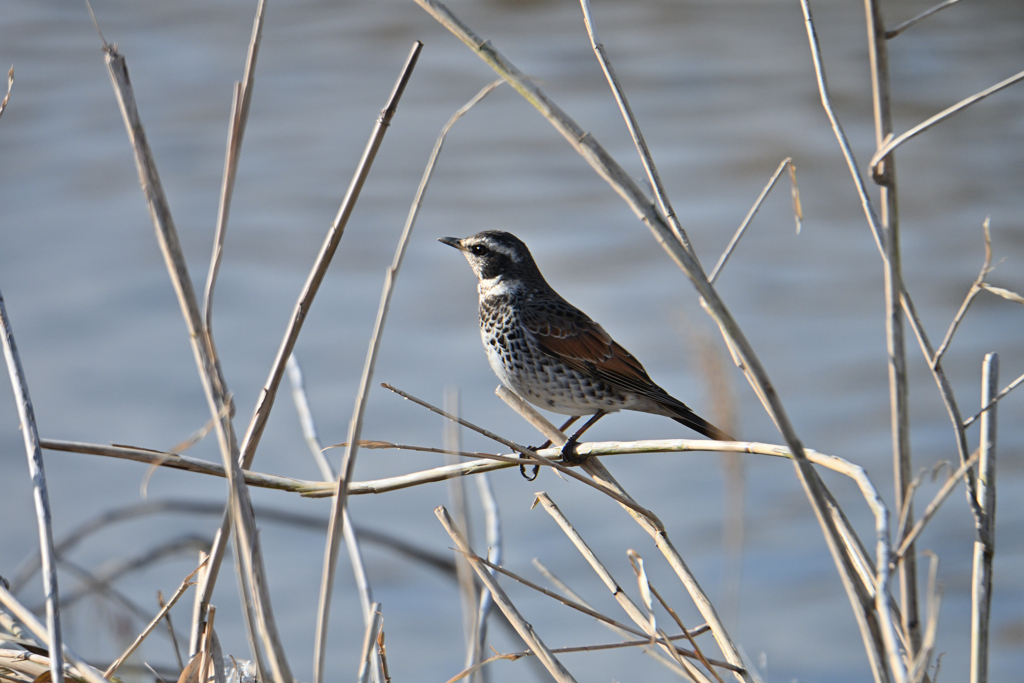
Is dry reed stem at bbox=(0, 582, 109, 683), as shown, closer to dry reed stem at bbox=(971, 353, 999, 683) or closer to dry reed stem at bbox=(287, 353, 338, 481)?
dry reed stem at bbox=(287, 353, 338, 481)

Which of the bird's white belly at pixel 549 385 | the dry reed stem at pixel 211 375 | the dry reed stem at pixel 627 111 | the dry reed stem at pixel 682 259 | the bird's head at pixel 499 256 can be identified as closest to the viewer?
the dry reed stem at pixel 682 259

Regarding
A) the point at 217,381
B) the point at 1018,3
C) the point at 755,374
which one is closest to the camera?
the point at 755,374

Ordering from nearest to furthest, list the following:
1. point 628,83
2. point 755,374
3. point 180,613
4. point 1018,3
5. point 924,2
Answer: point 755,374
point 180,613
point 924,2
point 628,83
point 1018,3

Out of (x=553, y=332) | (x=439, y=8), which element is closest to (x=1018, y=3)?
(x=553, y=332)

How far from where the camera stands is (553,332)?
3.91m

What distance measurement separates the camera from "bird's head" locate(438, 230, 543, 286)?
4246mm

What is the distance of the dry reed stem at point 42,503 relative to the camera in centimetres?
172

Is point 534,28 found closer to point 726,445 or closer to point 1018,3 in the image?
point 1018,3

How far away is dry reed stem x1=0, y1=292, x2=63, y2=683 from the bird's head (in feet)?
8.00

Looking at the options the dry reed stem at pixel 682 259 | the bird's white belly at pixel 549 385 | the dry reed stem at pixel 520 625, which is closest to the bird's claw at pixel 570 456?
the dry reed stem at pixel 520 625

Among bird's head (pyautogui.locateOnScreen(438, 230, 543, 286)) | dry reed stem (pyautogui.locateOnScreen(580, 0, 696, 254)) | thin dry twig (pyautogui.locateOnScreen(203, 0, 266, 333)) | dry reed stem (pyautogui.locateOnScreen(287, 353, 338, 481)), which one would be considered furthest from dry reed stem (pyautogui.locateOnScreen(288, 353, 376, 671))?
bird's head (pyautogui.locateOnScreen(438, 230, 543, 286))

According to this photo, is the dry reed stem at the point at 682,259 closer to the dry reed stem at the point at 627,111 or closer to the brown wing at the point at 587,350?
the dry reed stem at the point at 627,111

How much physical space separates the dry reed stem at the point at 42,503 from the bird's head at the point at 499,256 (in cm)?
244

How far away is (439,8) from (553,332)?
93.2 inches
